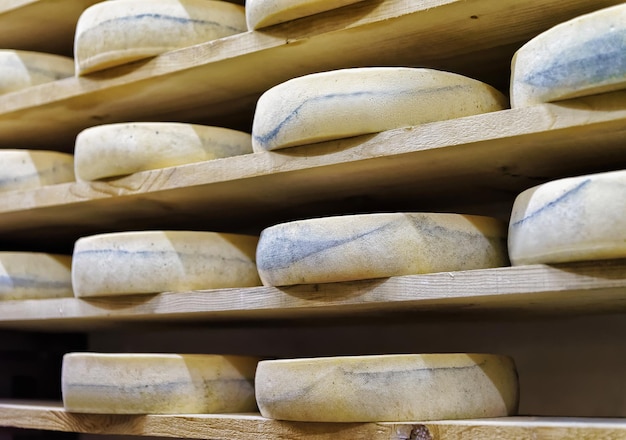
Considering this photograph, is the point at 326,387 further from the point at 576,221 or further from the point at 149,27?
the point at 149,27

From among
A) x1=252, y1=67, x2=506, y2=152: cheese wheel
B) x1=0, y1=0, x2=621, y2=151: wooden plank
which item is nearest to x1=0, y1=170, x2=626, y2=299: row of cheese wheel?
x1=252, y1=67, x2=506, y2=152: cheese wheel

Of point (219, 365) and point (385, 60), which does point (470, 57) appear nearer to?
point (385, 60)

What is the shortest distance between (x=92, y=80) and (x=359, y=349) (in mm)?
579

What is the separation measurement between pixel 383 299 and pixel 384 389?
10 cm

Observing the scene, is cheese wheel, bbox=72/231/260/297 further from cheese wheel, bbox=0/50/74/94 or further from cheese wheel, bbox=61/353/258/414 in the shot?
cheese wheel, bbox=0/50/74/94

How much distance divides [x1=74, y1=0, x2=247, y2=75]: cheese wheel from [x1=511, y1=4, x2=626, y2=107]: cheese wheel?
0.49 m

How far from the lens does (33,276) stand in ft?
4.49

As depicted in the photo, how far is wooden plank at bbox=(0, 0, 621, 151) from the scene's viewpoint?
1.03m

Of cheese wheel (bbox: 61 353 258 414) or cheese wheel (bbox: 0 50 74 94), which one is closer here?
cheese wheel (bbox: 61 353 258 414)

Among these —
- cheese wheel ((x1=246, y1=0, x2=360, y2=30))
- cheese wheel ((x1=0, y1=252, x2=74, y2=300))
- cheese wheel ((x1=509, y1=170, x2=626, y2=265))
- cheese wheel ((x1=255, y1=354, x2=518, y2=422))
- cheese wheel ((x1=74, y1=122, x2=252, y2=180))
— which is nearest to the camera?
cheese wheel ((x1=509, y1=170, x2=626, y2=265))

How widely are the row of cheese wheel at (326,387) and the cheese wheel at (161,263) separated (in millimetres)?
96

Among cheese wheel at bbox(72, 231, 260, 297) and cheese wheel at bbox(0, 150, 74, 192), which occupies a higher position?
cheese wheel at bbox(0, 150, 74, 192)

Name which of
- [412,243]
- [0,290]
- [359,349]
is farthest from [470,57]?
[0,290]

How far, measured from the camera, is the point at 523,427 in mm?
873
